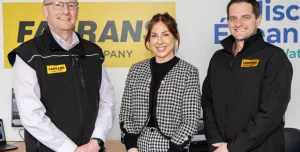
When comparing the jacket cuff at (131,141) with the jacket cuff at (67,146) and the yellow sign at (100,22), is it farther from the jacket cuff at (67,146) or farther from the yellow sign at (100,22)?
the yellow sign at (100,22)

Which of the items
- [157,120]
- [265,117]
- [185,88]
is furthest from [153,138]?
[265,117]

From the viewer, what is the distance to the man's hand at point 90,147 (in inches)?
71.9

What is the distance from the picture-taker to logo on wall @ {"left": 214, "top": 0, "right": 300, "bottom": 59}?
290 cm

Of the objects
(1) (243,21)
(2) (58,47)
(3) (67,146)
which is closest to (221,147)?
(1) (243,21)

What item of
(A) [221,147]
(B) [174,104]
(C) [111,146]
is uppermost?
(B) [174,104]

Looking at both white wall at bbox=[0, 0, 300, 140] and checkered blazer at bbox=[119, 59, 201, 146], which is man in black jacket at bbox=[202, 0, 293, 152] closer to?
checkered blazer at bbox=[119, 59, 201, 146]

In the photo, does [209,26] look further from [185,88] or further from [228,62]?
[185,88]

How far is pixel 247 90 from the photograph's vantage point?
5.88ft

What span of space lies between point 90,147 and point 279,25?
79.1 inches

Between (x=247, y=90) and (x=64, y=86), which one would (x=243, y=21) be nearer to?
(x=247, y=90)

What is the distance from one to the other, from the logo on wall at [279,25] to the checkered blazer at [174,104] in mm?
1205

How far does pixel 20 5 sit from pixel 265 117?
2207 mm

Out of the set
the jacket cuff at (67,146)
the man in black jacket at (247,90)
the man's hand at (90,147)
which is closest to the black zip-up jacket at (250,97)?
the man in black jacket at (247,90)

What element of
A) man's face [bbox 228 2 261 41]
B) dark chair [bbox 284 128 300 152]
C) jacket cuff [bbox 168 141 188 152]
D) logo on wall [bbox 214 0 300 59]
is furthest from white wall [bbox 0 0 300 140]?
jacket cuff [bbox 168 141 188 152]
